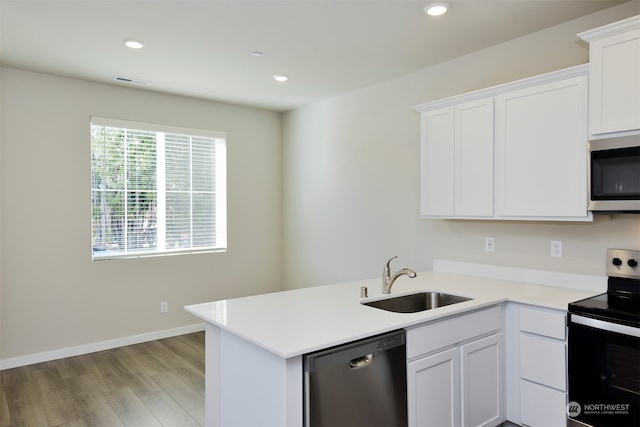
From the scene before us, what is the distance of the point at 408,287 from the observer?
2.84 m

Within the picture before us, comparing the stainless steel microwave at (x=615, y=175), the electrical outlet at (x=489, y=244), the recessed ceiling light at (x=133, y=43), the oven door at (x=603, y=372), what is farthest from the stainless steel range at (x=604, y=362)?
the recessed ceiling light at (x=133, y=43)

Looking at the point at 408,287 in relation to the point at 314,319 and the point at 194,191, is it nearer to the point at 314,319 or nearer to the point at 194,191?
the point at 314,319

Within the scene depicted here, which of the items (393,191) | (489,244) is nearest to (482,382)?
(489,244)

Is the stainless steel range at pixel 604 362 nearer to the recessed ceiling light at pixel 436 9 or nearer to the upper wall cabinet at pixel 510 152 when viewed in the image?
the upper wall cabinet at pixel 510 152

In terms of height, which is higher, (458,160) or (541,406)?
(458,160)

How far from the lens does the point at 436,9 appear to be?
253 centimetres

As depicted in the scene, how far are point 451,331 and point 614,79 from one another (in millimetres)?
1620

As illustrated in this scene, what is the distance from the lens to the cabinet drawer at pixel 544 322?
2266mm

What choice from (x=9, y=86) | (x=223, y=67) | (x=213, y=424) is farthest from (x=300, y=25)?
(x=9, y=86)

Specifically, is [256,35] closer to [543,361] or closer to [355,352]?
[355,352]

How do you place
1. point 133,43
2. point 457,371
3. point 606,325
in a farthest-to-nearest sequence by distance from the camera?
point 133,43 → point 457,371 → point 606,325

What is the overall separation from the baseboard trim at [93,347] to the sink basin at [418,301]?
297cm

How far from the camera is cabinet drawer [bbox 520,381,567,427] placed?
89.7 inches

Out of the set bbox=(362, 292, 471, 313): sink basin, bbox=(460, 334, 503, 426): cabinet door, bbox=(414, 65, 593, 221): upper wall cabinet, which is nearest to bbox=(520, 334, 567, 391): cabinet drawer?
bbox=(460, 334, 503, 426): cabinet door
